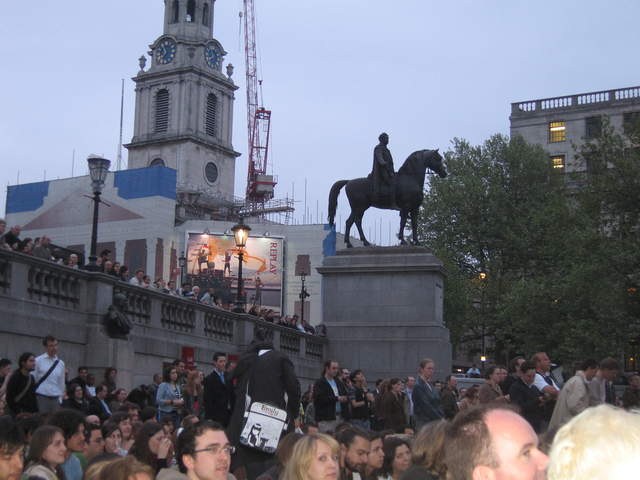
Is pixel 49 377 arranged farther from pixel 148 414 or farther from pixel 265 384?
pixel 265 384

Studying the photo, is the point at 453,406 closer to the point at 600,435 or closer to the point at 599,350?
the point at 600,435

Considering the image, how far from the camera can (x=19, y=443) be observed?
25.0 feet

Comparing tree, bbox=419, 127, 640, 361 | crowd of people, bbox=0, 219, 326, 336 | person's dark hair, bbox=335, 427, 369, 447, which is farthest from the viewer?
tree, bbox=419, 127, 640, 361

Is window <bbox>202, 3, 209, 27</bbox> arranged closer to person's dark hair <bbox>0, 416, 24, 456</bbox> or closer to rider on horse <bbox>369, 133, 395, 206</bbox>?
rider on horse <bbox>369, 133, 395, 206</bbox>

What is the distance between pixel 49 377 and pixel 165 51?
89854 millimetres

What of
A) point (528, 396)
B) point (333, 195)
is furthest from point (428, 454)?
point (333, 195)

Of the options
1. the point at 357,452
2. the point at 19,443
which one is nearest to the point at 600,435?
the point at 19,443

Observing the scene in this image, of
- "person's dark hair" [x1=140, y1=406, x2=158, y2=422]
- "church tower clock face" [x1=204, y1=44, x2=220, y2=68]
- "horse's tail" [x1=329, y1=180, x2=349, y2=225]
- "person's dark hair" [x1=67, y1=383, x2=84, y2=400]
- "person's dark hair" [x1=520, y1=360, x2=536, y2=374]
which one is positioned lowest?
"person's dark hair" [x1=140, y1=406, x2=158, y2=422]

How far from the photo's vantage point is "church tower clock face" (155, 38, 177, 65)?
328 feet

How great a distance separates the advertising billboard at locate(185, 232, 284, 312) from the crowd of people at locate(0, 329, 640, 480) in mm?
50818

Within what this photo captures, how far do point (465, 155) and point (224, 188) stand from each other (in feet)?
140

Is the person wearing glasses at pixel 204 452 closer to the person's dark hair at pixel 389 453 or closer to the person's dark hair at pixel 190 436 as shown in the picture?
the person's dark hair at pixel 190 436

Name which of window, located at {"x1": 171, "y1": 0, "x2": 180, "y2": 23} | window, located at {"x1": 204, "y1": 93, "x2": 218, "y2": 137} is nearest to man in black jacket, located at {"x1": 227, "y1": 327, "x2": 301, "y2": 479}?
window, located at {"x1": 204, "y1": 93, "x2": 218, "y2": 137}

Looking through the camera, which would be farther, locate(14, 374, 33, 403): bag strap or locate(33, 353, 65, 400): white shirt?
locate(33, 353, 65, 400): white shirt
